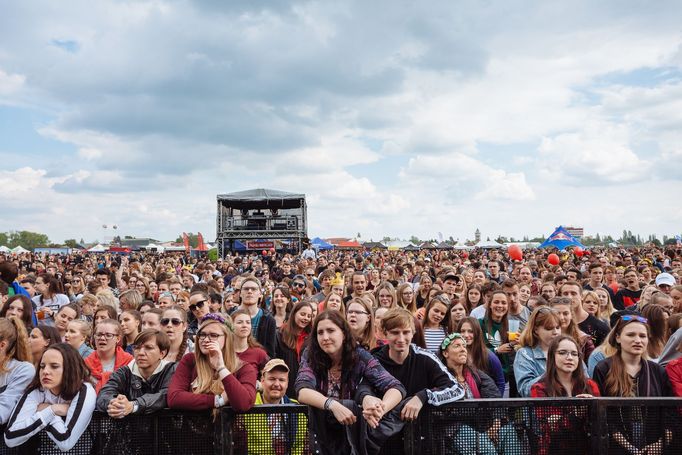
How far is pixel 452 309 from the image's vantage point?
6102 millimetres

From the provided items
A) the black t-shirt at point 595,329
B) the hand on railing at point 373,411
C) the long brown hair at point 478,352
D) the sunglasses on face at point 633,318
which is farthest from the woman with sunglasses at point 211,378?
the black t-shirt at point 595,329

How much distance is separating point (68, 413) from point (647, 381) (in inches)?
163

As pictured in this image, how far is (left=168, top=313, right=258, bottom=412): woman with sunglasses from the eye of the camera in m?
3.20

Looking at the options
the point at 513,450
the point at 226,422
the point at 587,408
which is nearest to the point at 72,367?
the point at 226,422

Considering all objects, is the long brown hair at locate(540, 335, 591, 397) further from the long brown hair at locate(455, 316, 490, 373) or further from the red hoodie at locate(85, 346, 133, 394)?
the red hoodie at locate(85, 346, 133, 394)

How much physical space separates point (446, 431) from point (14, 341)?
3264 millimetres

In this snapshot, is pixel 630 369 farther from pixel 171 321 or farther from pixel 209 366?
pixel 171 321

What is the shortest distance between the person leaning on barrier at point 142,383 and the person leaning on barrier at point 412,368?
140cm

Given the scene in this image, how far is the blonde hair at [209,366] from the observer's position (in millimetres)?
3320

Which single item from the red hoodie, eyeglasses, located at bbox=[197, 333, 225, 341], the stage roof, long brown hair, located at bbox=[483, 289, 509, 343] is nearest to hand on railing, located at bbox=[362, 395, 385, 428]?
eyeglasses, located at bbox=[197, 333, 225, 341]

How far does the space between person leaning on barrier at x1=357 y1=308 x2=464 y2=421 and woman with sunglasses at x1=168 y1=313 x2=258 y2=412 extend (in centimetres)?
77

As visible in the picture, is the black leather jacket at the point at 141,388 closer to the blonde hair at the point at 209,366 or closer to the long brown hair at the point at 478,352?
the blonde hair at the point at 209,366

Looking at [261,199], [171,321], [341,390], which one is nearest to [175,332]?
[171,321]

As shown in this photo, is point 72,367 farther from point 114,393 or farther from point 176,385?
point 176,385
